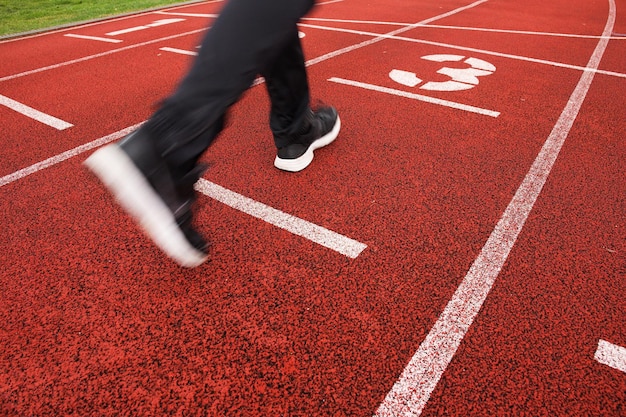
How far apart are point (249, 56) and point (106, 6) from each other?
1085cm

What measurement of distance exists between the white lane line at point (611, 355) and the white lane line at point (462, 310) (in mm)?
435

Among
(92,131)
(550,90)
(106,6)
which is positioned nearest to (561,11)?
(550,90)

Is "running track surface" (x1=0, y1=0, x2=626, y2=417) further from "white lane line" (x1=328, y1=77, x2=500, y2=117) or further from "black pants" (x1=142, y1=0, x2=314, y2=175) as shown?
"black pants" (x1=142, y1=0, x2=314, y2=175)

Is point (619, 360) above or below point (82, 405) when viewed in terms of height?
below

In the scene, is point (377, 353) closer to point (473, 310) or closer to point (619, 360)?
point (473, 310)

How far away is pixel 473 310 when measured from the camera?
1742 millimetres

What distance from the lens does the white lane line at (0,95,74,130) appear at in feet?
11.4

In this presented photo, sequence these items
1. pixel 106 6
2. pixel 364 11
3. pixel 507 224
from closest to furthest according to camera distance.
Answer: pixel 507 224
pixel 364 11
pixel 106 6

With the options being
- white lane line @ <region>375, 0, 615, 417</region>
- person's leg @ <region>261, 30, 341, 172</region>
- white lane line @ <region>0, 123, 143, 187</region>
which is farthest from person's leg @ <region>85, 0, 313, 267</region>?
white lane line @ <region>0, 123, 143, 187</region>

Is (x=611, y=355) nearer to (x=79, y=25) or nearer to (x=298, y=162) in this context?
(x=298, y=162)

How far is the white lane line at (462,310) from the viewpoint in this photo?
4.67 ft

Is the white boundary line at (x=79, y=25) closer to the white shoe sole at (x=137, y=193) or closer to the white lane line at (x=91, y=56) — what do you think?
the white lane line at (x=91, y=56)

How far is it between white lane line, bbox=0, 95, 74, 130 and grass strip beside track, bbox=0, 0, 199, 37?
13.4ft

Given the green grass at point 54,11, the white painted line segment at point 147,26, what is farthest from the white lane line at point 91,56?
the green grass at point 54,11
